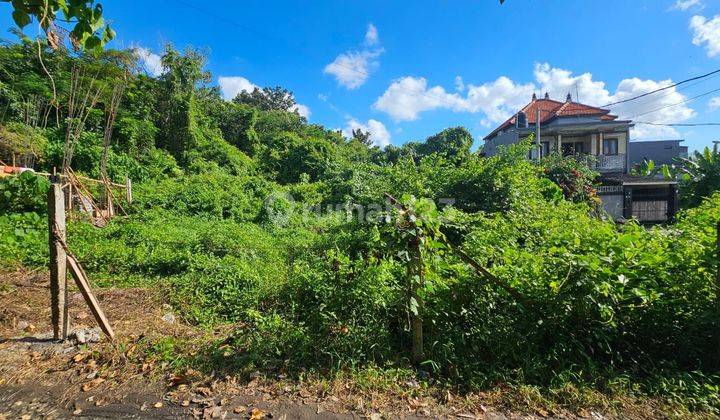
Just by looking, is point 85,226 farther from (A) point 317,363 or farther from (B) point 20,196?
(A) point 317,363

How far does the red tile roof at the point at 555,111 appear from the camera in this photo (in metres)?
19.5

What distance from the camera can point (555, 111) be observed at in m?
20.8

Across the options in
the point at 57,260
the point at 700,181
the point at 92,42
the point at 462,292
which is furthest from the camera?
the point at 700,181

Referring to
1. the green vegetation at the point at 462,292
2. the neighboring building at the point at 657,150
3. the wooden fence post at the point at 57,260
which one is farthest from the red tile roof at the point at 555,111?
the wooden fence post at the point at 57,260

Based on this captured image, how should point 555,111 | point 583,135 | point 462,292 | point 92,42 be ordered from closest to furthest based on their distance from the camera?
point 92,42, point 462,292, point 583,135, point 555,111

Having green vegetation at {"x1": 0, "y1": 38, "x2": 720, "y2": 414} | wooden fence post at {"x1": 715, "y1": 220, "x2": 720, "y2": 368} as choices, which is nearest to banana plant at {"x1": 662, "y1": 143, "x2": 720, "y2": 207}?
green vegetation at {"x1": 0, "y1": 38, "x2": 720, "y2": 414}

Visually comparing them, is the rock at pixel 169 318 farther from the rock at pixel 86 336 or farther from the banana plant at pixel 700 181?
the banana plant at pixel 700 181

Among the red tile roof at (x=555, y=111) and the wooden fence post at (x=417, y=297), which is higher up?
the red tile roof at (x=555, y=111)

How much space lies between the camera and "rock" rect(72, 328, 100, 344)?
116 inches

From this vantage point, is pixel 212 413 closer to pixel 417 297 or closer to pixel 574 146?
pixel 417 297

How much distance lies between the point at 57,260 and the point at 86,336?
0.71m

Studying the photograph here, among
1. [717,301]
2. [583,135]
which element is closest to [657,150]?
[583,135]

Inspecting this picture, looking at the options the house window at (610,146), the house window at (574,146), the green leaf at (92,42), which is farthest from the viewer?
the house window at (574,146)

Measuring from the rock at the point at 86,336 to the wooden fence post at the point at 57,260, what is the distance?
10cm
